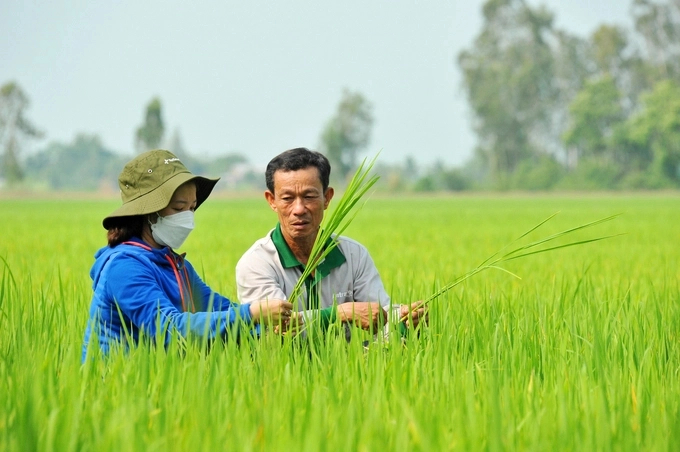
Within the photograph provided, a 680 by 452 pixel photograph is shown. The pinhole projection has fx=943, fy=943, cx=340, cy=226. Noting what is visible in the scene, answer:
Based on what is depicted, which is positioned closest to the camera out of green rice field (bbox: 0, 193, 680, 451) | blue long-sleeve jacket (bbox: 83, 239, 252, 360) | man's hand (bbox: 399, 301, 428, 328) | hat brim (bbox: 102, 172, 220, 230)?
green rice field (bbox: 0, 193, 680, 451)

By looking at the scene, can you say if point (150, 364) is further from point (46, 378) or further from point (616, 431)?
point (616, 431)

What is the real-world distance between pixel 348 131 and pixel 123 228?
80915mm

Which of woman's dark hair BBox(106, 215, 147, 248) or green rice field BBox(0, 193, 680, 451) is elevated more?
woman's dark hair BBox(106, 215, 147, 248)

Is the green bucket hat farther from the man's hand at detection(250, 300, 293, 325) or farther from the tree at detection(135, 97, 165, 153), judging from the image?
the tree at detection(135, 97, 165, 153)

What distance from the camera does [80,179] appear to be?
4641 inches

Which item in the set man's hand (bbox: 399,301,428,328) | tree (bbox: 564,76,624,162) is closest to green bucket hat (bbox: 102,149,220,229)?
man's hand (bbox: 399,301,428,328)

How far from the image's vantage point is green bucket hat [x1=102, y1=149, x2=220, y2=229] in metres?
2.96

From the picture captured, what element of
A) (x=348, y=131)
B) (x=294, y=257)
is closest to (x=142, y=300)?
(x=294, y=257)

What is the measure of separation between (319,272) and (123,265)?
2.57 ft

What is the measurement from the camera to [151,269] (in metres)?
2.94

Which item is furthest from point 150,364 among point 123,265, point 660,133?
point 660,133

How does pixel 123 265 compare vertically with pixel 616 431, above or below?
above

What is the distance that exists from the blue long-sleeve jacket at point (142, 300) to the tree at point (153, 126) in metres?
60.5

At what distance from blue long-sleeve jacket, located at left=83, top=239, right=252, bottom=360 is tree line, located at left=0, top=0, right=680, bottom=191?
186 ft
